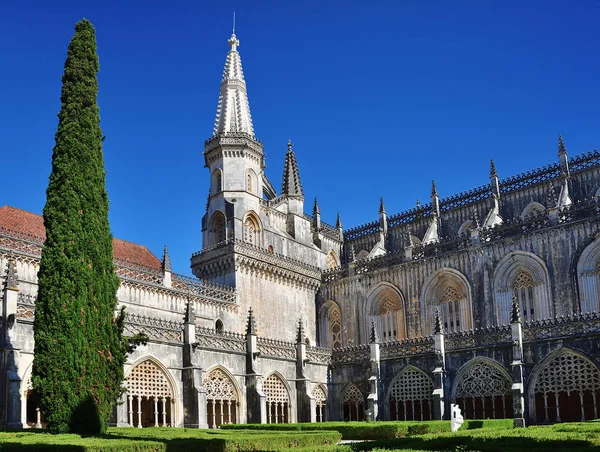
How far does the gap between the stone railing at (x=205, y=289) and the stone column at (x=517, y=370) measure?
17.0 m

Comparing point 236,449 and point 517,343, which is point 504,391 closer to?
point 517,343

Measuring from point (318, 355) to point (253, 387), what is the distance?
688 cm

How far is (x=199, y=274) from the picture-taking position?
44094mm

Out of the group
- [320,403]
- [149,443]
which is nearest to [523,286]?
[320,403]

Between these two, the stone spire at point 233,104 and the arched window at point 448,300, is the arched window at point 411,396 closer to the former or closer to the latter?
the arched window at point 448,300

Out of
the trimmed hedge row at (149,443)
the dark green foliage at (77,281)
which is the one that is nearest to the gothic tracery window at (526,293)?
the trimmed hedge row at (149,443)

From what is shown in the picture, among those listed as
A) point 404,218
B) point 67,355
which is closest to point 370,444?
point 67,355

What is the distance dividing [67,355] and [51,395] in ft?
4.07

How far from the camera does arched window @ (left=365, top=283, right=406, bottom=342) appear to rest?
44.3 m

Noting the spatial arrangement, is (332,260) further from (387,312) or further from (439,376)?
(439,376)

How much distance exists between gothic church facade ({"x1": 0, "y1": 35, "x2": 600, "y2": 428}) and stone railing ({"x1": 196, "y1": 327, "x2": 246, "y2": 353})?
0.10 metres

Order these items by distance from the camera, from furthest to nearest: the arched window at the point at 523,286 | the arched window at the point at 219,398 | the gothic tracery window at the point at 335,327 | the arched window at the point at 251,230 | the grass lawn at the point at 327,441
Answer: the gothic tracery window at the point at 335,327 → the arched window at the point at 251,230 → the arched window at the point at 523,286 → the arched window at the point at 219,398 → the grass lawn at the point at 327,441

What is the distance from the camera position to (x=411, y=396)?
118ft

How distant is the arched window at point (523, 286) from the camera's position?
3822 centimetres
